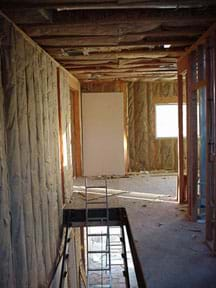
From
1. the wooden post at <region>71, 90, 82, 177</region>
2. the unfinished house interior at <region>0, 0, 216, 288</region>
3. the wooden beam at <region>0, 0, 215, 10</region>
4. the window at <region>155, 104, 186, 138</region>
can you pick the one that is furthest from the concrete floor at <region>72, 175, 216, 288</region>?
the wooden beam at <region>0, 0, 215, 10</region>

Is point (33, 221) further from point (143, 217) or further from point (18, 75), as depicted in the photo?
point (143, 217)

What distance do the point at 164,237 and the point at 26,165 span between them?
6.70 ft

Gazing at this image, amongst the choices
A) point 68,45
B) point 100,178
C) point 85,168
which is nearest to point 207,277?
point 68,45

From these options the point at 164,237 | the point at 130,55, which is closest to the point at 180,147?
the point at 130,55

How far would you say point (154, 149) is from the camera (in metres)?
9.37

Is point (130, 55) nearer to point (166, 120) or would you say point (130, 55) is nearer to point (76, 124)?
point (76, 124)

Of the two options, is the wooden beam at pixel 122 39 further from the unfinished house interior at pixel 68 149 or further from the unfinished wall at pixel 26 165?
the unfinished wall at pixel 26 165

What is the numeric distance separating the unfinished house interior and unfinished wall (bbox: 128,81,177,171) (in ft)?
4.49

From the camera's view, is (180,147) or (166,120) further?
(166,120)

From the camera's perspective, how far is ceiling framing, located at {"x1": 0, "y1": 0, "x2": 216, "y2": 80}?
9.91ft

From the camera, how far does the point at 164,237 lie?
4.36 meters

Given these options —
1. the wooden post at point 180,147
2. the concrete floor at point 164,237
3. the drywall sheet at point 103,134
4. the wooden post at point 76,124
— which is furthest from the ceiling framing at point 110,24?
the drywall sheet at point 103,134

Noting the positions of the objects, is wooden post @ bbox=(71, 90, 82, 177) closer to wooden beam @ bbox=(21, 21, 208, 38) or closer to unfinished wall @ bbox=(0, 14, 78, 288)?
unfinished wall @ bbox=(0, 14, 78, 288)

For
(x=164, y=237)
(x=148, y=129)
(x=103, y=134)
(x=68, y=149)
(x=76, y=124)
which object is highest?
(x=76, y=124)
